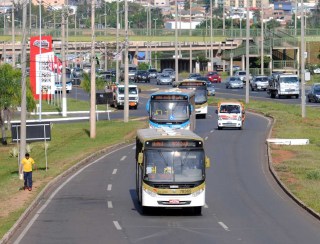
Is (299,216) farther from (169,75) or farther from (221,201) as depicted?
(169,75)

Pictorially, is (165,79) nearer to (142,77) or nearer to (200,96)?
(142,77)

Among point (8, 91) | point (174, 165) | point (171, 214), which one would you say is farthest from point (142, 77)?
point (174, 165)

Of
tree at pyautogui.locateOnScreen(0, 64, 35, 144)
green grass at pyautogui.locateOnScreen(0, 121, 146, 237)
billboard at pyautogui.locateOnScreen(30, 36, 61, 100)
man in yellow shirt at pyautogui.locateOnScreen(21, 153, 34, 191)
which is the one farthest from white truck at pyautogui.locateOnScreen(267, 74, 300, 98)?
man in yellow shirt at pyautogui.locateOnScreen(21, 153, 34, 191)

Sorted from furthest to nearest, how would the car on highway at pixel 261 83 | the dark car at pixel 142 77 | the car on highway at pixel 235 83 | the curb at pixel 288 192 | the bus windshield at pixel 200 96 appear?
the dark car at pixel 142 77 < the car on highway at pixel 235 83 < the car on highway at pixel 261 83 < the bus windshield at pixel 200 96 < the curb at pixel 288 192

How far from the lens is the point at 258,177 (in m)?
42.7

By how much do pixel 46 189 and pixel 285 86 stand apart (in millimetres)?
63505

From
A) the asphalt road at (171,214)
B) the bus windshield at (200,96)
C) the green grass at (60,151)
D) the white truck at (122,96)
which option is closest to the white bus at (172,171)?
the asphalt road at (171,214)

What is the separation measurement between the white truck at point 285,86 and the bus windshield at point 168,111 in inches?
1572

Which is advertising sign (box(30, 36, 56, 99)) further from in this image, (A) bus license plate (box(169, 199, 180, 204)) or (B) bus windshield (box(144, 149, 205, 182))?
(A) bus license plate (box(169, 199, 180, 204))

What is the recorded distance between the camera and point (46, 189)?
127ft

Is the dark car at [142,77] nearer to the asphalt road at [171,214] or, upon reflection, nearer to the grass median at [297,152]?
the grass median at [297,152]

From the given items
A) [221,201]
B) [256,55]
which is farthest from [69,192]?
[256,55]

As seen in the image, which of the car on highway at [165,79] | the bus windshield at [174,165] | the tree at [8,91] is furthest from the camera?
the car on highway at [165,79]

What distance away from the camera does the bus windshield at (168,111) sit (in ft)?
188
